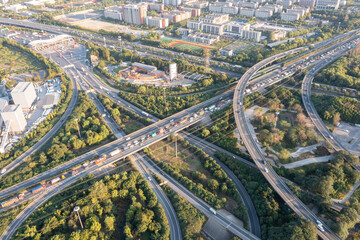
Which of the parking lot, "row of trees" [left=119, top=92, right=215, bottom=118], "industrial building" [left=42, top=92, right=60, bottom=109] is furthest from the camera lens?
"industrial building" [left=42, top=92, right=60, bottom=109]

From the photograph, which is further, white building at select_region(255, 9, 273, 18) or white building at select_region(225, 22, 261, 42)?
white building at select_region(255, 9, 273, 18)

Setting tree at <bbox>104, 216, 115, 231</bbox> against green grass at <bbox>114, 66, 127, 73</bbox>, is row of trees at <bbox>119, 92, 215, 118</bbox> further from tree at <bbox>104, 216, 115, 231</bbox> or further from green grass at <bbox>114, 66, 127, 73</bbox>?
tree at <bbox>104, 216, 115, 231</bbox>

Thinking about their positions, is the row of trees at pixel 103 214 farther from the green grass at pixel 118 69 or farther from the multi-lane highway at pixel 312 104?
the green grass at pixel 118 69

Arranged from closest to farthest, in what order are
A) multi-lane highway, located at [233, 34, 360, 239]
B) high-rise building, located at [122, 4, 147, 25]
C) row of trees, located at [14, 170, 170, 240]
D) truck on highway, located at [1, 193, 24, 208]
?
row of trees, located at [14, 170, 170, 240] < multi-lane highway, located at [233, 34, 360, 239] < truck on highway, located at [1, 193, 24, 208] < high-rise building, located at [122, 4, 147, 25]

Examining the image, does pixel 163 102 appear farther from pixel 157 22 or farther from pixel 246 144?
pixel 157 22

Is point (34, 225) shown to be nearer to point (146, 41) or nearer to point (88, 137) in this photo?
point (88, 137)

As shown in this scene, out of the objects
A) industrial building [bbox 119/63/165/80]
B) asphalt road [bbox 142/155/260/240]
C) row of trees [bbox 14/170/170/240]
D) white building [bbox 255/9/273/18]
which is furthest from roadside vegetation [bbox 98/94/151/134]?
white building [bbox 255/9/273/18]

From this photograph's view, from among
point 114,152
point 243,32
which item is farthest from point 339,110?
point 243,32

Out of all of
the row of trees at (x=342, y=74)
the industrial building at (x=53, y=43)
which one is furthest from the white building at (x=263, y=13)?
the industrial building at (x=53, y=43)
